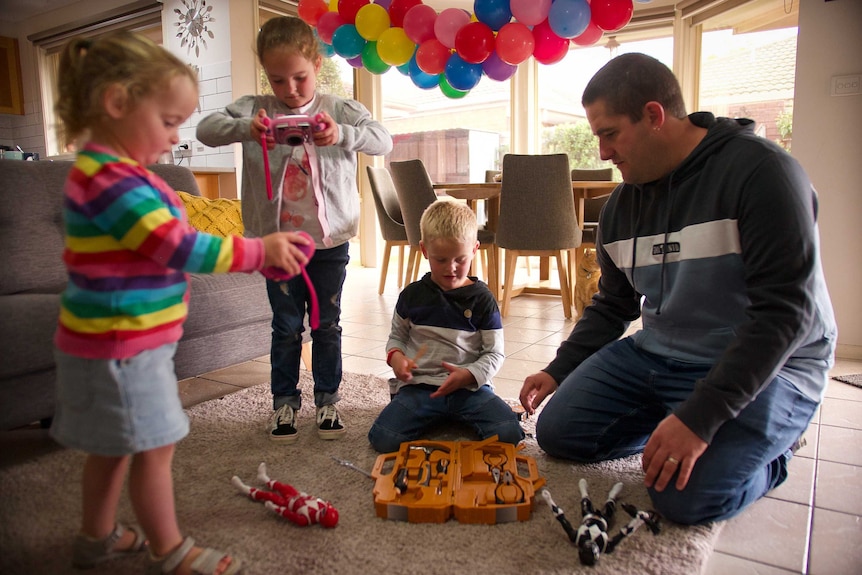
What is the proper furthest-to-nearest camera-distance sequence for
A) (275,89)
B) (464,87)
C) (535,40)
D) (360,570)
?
(464,87)
(535,40)
(275,89)
(360,570)

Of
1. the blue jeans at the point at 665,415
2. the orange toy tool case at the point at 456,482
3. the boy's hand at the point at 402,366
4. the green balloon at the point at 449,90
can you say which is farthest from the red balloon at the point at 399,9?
the orange toy tool case at the point at 456,482

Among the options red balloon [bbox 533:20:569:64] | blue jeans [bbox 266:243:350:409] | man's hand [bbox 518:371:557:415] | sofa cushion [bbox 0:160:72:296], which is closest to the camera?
man's hand [bbox 518:371:557:415]

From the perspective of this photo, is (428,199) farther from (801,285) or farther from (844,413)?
(801,285)

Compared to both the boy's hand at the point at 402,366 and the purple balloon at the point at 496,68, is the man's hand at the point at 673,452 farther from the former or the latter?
the purple balloon at the point at 496,68

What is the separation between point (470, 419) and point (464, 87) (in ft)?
8.54

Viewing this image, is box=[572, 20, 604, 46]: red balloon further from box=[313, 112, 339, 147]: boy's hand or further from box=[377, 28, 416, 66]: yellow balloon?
box=[313, 112, 339, 147]: boy's hand

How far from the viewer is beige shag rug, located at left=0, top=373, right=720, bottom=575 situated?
1082mm

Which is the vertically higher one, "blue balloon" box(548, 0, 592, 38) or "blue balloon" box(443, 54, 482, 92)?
"blue balloon" box(548, 0, 592, 38)

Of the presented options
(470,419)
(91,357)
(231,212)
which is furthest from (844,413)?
(231,212)

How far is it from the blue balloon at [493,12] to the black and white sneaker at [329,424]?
256 cm

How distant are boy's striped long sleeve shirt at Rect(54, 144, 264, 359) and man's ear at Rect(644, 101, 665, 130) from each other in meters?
0.85

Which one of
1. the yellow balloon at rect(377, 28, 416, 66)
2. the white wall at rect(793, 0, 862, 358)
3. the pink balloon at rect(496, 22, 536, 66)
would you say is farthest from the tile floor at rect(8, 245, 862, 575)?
the yellow balloon at rect(377, 28, 416, 66)

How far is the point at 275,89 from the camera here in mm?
1614

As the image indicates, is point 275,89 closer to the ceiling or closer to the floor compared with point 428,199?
closer to the ceiling
